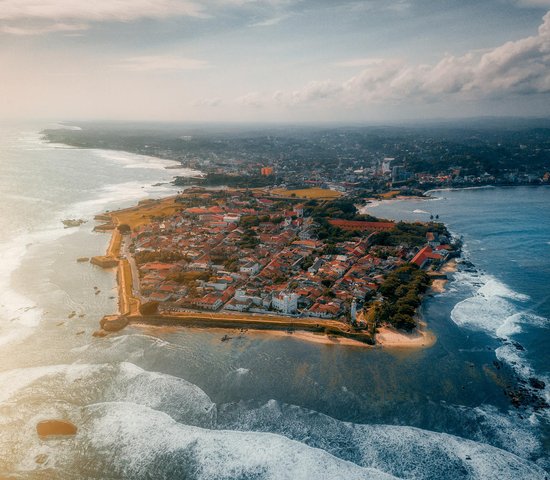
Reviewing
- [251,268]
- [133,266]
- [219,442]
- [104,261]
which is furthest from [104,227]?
[219,442]

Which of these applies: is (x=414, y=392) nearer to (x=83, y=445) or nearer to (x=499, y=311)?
(x=499, y=311)

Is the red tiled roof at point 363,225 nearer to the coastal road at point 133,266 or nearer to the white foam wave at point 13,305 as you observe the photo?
the coastal road at point 133,266

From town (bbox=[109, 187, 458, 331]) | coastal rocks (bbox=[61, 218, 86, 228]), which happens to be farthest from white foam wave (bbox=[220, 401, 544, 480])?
coastal rocks (bbox=[61, 218, 86, 228])

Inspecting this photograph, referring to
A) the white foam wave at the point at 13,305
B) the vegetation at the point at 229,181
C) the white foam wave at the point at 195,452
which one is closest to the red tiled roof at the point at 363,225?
the vegetation at the point at 229,181

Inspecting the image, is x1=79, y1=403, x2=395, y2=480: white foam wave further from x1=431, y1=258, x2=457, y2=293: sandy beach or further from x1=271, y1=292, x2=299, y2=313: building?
x1=431, y1=258, x2=457, y2=293: sandy beach

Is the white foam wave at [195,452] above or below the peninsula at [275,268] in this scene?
below

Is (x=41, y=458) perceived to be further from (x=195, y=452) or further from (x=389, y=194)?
(x=389, y=194)
